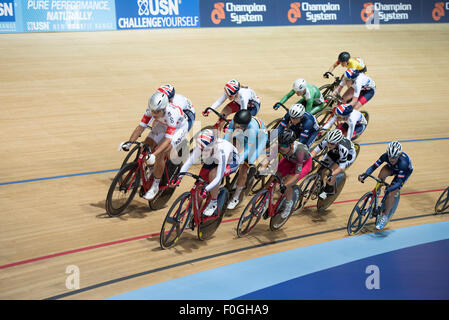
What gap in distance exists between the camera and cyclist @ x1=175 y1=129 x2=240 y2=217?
448 centimetres

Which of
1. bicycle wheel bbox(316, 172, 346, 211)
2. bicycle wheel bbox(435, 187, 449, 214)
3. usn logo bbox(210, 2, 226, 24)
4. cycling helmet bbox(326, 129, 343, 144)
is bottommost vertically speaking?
bicycle wheel bbox(435, 187, 449, 214)

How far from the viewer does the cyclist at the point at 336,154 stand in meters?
5.34

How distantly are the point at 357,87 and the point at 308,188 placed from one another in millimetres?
2660

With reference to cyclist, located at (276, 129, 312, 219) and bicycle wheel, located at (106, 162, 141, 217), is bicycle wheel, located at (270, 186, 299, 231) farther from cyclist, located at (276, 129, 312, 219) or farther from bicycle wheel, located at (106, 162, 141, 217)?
bicycle wheel, located at (106, 162, 141, 217)

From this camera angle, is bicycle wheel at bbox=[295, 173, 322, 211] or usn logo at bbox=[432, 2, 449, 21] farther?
usn logo at bbox=[432, 2, 449, 21]

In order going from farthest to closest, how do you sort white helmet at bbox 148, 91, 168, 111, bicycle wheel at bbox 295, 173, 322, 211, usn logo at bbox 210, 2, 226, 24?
usn logo at bbox 210, 2, 226, 24 → bicycle wheel at bbox 295, 173, 322, 211 → white helmet at bbox 148, 91, 168, 111

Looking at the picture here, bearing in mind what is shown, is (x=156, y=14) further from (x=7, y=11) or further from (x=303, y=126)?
(x=303, y=126)

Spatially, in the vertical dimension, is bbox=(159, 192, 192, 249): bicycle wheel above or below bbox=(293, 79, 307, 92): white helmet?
below

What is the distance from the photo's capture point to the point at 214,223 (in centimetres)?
496

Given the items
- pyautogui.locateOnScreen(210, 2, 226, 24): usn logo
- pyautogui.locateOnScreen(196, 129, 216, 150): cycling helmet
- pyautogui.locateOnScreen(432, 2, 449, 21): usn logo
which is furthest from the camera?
pyautogui.locateOnScreen(432, 2, 449, 21): usn logo

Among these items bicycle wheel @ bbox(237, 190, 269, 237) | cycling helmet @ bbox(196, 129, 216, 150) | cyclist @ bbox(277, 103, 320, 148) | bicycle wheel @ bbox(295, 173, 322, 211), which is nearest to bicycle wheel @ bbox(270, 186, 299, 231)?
bicycle wheel @ bbox(237, 190, 269, 237)

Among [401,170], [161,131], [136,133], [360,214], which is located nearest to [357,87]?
[401,170]

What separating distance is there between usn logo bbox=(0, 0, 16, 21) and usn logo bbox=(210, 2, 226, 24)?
4.68 m
